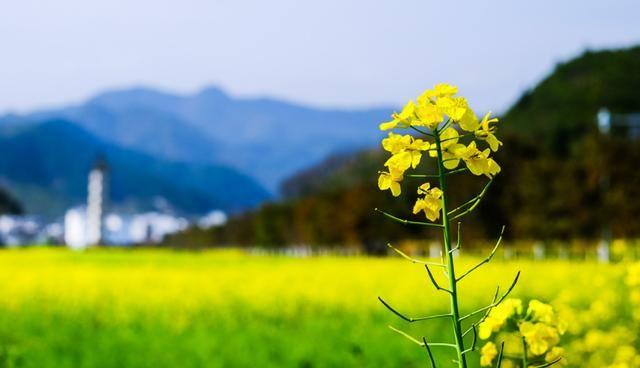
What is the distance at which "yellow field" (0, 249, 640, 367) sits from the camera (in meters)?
6.88

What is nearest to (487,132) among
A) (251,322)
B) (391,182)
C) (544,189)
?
(391,182)

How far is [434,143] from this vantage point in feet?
4.62

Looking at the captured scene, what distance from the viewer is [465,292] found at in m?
13.8

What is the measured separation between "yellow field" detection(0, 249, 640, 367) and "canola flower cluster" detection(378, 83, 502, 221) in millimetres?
3108

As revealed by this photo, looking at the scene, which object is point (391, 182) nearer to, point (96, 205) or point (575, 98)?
point (575, 98)

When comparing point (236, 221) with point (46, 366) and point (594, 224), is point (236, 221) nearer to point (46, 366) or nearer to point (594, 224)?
point (594, 224)

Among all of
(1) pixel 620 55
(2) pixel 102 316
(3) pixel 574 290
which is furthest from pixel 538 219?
(1) pixel 620 55

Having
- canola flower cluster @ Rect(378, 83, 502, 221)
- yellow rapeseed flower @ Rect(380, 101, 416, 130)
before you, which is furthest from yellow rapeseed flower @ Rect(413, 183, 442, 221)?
yellow rapeseed flower @ Rect(380, 101, 416, 130)

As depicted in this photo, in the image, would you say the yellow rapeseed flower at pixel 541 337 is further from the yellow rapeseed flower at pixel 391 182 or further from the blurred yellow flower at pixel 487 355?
the yellow rapeseed flower at pixel 391 182

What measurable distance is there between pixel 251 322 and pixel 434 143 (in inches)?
331

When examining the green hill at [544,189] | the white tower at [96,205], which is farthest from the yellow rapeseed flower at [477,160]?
the white tower at [96,205]

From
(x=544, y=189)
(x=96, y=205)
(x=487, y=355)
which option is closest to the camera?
(x=487, y=355)

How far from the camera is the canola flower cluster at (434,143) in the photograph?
1409 mm

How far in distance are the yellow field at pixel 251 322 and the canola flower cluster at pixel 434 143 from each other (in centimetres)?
311
